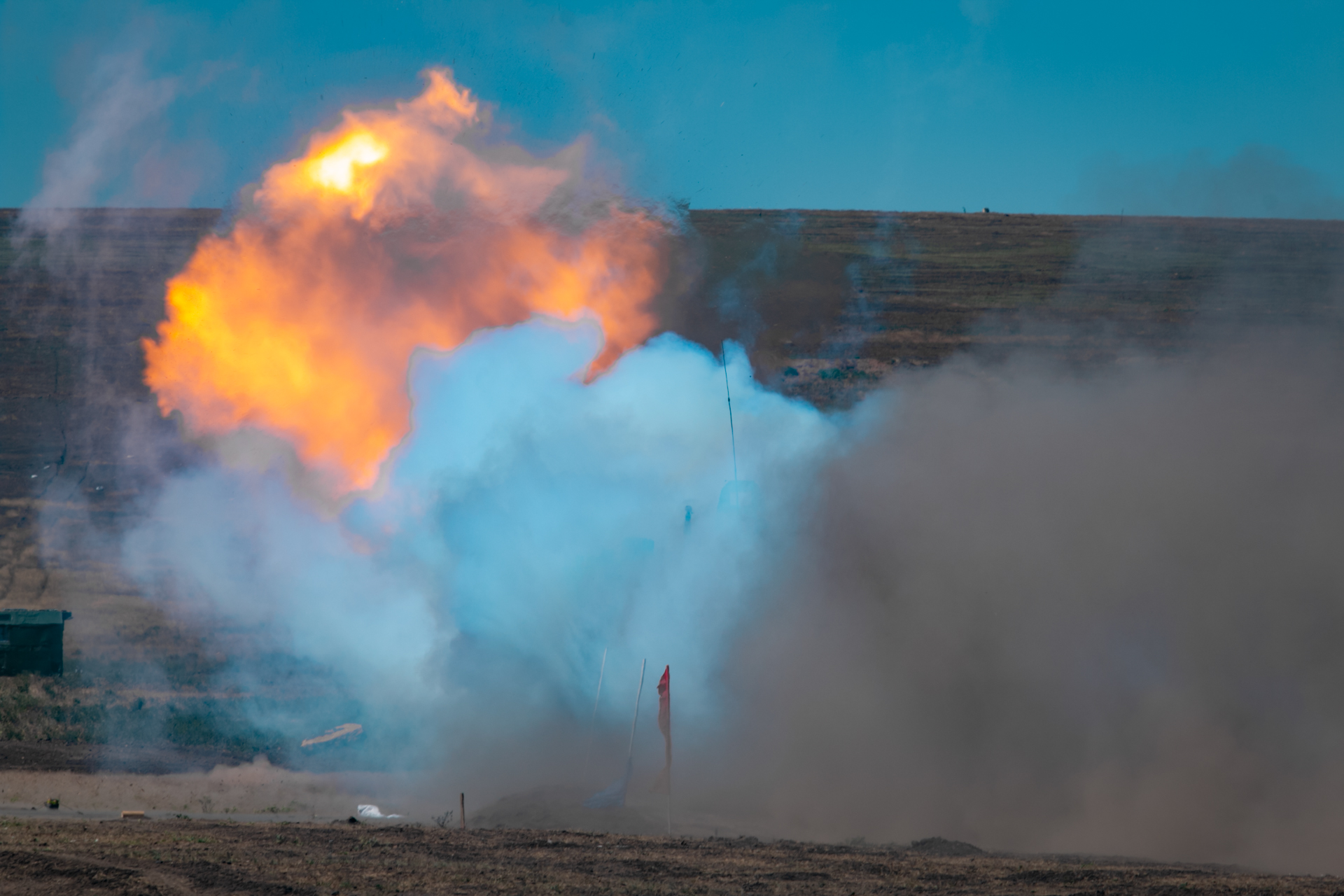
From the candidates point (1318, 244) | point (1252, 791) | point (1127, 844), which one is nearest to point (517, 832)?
point (1127, 844)

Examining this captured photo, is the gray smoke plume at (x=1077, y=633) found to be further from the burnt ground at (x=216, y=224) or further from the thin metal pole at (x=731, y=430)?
the burnt ground at (x=216, y=224)

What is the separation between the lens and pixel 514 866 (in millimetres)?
14312

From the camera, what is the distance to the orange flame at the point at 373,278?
25.0m

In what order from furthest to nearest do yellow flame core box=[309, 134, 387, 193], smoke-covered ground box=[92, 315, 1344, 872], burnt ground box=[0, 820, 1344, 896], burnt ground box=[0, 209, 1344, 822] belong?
burnt ground box=[0, 209, 1344, 822] < yellow flame core box=[309, 134, 387, 193] < smoke-covered ground box=[92, 315, 1344, 872] < burnt ground box=[0, 820, 1344, 896]

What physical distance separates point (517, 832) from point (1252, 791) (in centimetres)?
1256

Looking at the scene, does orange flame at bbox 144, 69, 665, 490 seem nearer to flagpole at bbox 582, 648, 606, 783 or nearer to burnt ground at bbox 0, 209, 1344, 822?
burnt ground at bbox 0, 209, 1344, 822

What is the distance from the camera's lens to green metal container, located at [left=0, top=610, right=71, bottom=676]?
27703 millimetres

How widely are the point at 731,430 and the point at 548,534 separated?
17.9ft

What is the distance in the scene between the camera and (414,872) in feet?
44.6

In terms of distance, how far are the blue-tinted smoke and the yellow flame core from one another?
472cm

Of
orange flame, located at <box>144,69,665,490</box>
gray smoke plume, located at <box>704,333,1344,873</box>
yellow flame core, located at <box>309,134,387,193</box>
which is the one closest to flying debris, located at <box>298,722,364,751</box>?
orange flame, located at <box>144,69,665,490</box>

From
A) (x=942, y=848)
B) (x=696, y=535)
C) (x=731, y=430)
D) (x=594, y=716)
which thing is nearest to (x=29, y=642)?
(x=594, y=716)

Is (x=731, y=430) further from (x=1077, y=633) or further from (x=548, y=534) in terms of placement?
(x=1077, y=633)

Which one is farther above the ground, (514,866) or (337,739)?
(337,739)
